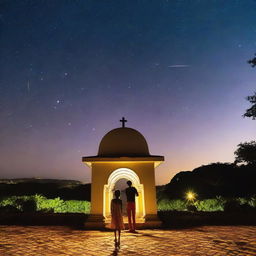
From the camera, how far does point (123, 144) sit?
33.5 ft

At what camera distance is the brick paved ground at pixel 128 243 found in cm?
547

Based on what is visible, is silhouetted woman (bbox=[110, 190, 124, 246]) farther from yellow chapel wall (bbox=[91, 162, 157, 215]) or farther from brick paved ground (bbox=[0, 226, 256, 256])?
yellow chapel wall (bbox=[91, 162, 157, 215])

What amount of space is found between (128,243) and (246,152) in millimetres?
12055

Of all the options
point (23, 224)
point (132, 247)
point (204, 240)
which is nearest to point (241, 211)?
point (204, 240)

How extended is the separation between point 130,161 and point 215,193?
53.1ft

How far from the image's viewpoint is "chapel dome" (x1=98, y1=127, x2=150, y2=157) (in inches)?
398

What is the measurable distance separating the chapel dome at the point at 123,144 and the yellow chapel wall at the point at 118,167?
22.3 inches

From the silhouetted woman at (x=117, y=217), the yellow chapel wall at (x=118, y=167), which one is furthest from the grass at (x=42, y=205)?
the silhouetted woman at (x=117, y=217)

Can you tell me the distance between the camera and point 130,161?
9.41m

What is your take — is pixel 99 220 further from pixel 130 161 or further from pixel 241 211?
pixel 241 211

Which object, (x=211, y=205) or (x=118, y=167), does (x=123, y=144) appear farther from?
(x=211, y=205)

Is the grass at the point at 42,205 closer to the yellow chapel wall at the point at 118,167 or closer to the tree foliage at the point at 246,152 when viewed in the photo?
the yellow chapel wall at the point at 118,167

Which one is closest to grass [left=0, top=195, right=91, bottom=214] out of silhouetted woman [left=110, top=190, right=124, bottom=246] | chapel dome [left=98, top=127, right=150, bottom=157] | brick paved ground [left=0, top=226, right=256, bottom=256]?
brick paved ground [left=0, top=226, right=256, bottom=256]

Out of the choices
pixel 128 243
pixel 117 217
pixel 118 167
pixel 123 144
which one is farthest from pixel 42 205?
pixel 128 243
